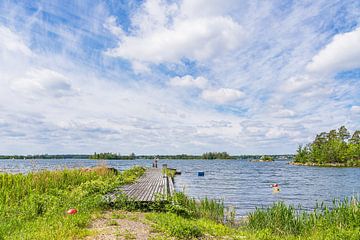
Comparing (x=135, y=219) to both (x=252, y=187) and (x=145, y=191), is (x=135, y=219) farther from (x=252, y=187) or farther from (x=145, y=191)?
A: (x=252, y=187)

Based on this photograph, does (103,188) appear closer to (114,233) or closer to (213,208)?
(213,208)

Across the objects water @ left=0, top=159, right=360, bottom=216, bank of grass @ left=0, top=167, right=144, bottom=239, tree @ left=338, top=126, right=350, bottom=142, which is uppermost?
tree @ left=338, top=126, right=350, bottom=142

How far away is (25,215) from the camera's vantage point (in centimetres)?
912

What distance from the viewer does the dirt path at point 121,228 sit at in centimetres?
730

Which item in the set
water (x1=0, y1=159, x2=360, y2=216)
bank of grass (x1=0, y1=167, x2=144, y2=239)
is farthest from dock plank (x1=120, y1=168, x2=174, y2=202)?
→ water (x1=0, y1=159, x2=360, y2=216)

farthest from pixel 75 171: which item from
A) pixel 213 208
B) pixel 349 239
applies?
pixel 349 239

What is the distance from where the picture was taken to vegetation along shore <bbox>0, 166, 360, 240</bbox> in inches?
298

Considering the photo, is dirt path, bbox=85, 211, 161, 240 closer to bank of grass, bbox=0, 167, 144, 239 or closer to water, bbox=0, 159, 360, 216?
bank of grass, bbox=0, 167, 144, 239

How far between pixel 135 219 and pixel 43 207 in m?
2.80

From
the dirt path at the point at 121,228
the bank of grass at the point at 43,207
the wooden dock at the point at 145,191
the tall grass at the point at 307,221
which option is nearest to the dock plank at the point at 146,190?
the wooden dock at the point at 145,191

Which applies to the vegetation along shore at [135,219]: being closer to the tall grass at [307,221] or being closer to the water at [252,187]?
the tall grass at [307,221]

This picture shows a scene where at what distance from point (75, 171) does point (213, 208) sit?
8.89m

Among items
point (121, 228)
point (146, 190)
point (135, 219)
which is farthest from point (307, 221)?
point (146, 190)

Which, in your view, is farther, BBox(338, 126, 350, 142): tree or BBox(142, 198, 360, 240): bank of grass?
BBox(338, 126, 350, 142): tree
